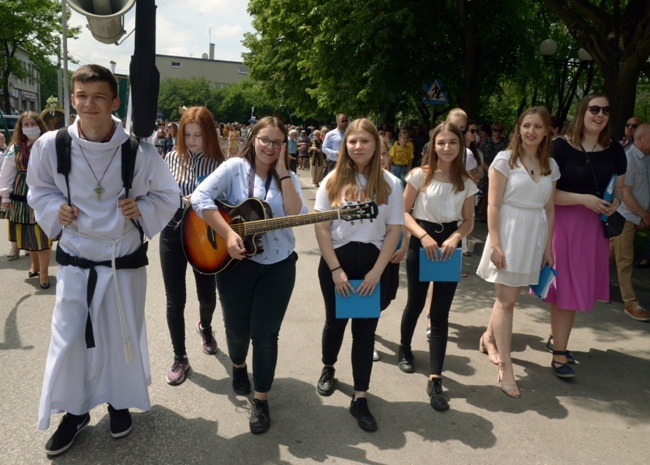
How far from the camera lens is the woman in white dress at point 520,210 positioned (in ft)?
13.2

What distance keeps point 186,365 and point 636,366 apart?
3833 mm

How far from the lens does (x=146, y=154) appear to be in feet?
10.4

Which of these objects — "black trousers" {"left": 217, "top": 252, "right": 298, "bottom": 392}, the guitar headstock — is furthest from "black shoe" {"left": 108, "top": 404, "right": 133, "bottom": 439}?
the guitar headstock

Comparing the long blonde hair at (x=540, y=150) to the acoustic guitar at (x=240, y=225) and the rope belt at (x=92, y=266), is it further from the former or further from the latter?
the rope belt at (x=92, y=266)

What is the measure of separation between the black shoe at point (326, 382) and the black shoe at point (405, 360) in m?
0.69

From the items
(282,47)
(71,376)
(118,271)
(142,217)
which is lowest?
(71,376)

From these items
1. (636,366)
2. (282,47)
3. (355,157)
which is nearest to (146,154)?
(355,157)

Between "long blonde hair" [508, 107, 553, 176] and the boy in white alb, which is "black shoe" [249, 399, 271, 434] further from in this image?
"long blonde hair" [508, 107, 553, 176]

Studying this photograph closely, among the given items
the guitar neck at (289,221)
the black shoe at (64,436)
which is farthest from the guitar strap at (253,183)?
the black shoe at (64,436)

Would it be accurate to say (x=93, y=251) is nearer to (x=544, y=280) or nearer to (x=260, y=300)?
(x=260, y=300)

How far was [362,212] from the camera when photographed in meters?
3.20

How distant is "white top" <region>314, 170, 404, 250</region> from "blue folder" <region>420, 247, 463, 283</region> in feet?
1.99

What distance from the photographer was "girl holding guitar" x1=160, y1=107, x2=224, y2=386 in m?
4.02

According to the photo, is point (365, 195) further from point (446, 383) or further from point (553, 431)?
point (553, 431)
